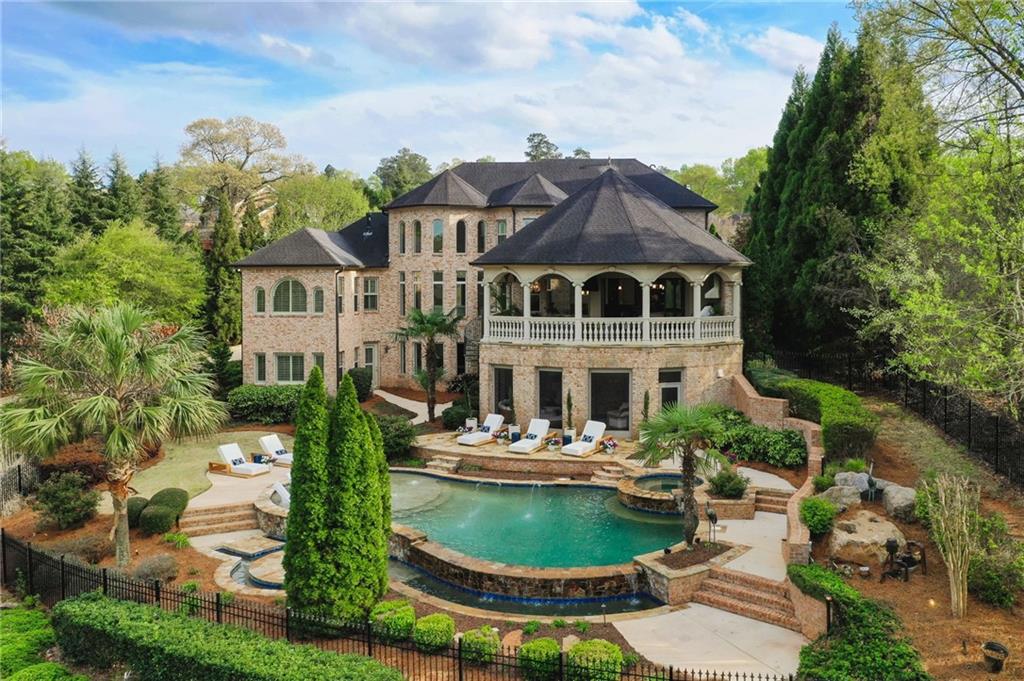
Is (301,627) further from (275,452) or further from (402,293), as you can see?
(402,293)

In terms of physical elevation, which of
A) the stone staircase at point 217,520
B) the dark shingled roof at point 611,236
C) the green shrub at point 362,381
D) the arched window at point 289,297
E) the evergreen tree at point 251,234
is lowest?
the stone staircase at point 217,520

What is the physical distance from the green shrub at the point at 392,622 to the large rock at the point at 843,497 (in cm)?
951

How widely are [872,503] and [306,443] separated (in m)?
12.7

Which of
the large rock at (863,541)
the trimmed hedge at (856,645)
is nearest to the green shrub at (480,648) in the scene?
the trimmed hedge at (856,645)

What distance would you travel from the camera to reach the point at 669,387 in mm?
26938

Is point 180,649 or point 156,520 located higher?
point 180,649

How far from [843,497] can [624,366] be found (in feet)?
36.9

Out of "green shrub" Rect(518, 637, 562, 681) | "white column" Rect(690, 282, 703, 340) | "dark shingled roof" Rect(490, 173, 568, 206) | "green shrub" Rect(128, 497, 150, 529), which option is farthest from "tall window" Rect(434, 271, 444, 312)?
"green shrub" Rect(518, 637, 562, 681)

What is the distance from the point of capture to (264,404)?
29.9 meters

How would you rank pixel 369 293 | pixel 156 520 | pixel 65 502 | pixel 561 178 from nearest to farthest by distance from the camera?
pixel 156 520
pixel 65 502
pixel 369 293
pixel 561 178

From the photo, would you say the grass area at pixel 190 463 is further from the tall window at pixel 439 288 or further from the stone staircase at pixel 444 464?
the tall window at pixel 439 288

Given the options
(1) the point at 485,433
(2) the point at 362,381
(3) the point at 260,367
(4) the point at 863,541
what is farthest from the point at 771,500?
(3) the point at 260,367

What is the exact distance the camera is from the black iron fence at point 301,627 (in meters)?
10.2

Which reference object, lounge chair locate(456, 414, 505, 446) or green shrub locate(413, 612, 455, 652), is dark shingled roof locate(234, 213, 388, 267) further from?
green shrub locate(413, 612, 455, 652)
